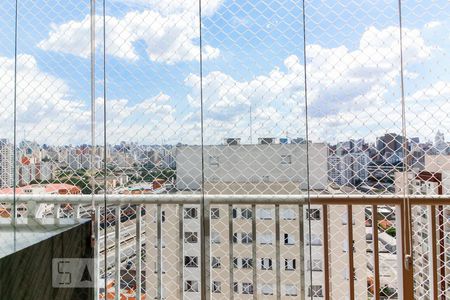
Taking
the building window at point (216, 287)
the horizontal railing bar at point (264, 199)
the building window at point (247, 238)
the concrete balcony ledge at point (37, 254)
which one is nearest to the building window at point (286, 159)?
the horizontal railing bar at point (264, 199)

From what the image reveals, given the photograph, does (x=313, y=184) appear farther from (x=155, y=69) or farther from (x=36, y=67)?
(x=36, y=67)

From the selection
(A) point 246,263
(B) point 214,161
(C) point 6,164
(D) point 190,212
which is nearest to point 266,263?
(A) point 246,263

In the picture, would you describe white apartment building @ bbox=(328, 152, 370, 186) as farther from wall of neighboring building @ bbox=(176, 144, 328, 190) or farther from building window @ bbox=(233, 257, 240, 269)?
building window @ bbox=(233, 257, 240, 269)

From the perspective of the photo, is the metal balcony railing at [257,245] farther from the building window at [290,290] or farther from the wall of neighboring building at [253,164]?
the wall of neighboring building at [253,164]

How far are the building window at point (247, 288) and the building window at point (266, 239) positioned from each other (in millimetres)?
242

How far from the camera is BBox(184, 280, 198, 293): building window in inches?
66.1

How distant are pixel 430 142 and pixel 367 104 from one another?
362 millimetres

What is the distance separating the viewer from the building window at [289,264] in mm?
1606

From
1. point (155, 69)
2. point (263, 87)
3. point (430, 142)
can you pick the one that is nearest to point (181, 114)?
point (155, 69)

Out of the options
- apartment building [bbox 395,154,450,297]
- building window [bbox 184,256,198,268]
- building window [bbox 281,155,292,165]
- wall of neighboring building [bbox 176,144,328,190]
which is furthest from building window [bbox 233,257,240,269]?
apartment building [bbox 395,154,450,297]
